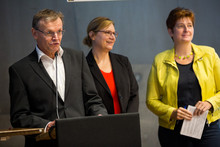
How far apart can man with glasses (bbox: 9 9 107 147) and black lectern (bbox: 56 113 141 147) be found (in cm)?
42

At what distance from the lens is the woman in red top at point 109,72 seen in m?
3.34

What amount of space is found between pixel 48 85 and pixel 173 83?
1285 millimetres

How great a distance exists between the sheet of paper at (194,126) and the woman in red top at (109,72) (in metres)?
0.49

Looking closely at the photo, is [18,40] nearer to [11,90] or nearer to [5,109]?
[5,109]

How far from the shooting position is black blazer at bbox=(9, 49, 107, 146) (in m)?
2.54

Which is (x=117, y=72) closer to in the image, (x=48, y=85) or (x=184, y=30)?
(x=184, y=30)

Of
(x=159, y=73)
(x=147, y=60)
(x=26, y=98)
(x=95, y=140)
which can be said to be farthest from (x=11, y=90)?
(x=147, y=60)

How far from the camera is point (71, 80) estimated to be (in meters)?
2.66

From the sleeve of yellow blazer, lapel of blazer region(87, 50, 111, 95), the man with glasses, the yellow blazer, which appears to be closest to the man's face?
the man with glasses

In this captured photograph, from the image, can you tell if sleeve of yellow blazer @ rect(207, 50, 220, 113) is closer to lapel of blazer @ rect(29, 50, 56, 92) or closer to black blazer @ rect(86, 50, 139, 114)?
black blazer @ rect(86, 50, 139, 114)

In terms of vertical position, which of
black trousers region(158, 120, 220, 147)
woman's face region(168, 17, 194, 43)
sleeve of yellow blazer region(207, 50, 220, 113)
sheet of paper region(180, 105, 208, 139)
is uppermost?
woman's face region(168, 17, 194, 43)

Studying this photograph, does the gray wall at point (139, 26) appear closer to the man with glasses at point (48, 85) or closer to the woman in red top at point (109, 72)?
the woman in red top at point (109, 72)

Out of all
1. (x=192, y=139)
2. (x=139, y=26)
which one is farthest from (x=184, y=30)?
(x=139, y=26)

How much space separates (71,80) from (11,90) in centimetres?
44
